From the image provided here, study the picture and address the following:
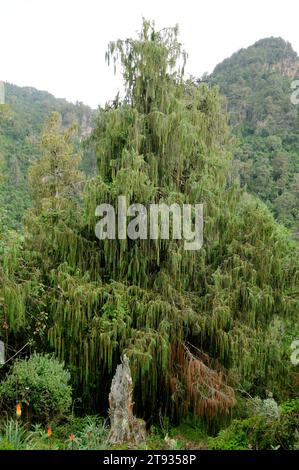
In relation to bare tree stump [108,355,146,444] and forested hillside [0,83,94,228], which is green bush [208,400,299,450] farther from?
forested hillside [0,83,94,228]

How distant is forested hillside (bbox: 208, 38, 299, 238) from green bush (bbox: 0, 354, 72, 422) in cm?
1064

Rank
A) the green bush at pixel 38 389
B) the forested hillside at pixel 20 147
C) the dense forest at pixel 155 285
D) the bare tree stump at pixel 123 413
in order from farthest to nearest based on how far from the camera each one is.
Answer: the forested hillside at pixel 20 147
the dense forest at pixel 155 285
the green bush at pixel 38 389
the bare tree stump at pixel 123 413

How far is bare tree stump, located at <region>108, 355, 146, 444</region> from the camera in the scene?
619 centimetres

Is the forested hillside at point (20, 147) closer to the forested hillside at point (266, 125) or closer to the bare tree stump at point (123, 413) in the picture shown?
the bare tree stump at point (123, 413)

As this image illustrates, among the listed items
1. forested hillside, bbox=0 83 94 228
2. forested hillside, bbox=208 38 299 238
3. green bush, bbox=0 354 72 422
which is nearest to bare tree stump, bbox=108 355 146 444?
green bush, bbox=0 354 72 422

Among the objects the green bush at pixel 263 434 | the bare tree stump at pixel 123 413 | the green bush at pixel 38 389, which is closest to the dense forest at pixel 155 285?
the green bush at pixel 38 389

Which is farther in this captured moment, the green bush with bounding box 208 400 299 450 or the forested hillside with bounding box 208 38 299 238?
the forested hillside with bounding box 208 38 299 238

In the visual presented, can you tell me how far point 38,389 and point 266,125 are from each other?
37200mm

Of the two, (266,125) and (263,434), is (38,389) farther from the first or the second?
(266,125)

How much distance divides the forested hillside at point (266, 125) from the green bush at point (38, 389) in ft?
34.9

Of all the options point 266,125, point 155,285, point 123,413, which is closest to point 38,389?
point 123,413

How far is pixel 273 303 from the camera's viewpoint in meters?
9.28

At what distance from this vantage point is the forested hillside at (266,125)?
29938mm

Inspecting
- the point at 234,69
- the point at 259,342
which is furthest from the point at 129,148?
the point at 234,69
